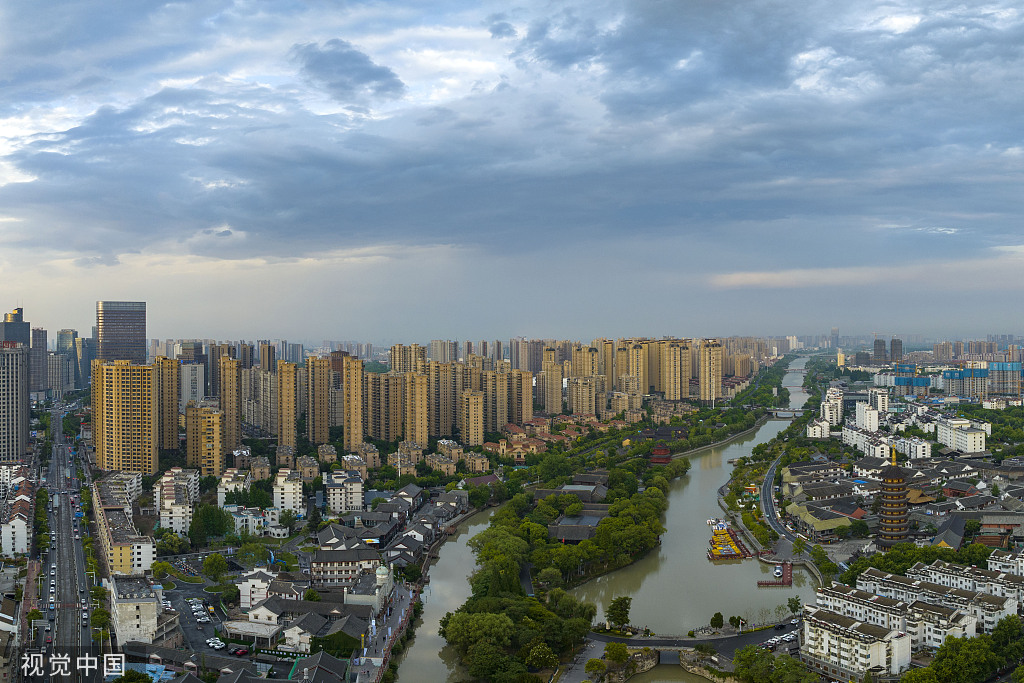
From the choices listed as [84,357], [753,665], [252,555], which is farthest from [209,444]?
[84,357]

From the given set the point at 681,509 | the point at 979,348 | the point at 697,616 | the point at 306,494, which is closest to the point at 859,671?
the point at 697,616

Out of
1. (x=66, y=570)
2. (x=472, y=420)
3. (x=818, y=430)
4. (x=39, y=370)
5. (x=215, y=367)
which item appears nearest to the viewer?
(x=66, y=570)

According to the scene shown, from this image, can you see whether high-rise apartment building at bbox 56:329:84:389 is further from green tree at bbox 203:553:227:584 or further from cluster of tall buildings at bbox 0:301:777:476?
green tree at bbox 203:553:227:584

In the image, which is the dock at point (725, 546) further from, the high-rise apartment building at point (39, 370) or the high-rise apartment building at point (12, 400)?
the high-rise apartment building at point (39, 370)

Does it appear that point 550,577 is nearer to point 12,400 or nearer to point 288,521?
point 288,521

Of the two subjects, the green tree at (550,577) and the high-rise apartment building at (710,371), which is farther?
the high-rise apartment building at (710,371)

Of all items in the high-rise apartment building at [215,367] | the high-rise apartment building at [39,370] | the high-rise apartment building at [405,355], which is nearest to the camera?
the high-rise apartment building at [405,355]

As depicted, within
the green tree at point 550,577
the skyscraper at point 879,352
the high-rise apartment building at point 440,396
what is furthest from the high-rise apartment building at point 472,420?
the skyscraper at point 879,352

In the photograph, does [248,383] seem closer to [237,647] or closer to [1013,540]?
[237,647]
